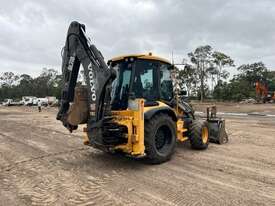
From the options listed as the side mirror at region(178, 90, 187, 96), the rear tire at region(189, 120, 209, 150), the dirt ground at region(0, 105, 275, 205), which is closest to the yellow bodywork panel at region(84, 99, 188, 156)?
the dirt ground at region(0, 105, 275, 205)

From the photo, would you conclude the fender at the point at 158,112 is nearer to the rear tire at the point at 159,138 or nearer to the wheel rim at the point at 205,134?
the rear tire at the point at 159,138

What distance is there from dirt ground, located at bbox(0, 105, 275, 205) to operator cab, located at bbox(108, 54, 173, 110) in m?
1.45

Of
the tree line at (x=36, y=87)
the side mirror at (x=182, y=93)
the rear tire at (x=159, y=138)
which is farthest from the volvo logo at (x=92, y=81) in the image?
the tree line at (x=36, y=87)

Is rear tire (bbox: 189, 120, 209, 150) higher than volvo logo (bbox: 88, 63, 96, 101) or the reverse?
the reverse

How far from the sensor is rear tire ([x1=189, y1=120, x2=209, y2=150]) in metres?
8.83

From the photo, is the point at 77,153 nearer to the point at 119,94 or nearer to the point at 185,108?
the point at 119,94

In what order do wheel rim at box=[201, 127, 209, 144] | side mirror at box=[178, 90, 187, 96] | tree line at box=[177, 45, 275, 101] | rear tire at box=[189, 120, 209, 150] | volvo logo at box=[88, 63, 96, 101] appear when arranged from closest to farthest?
1. volvo logo at box=[88, 63, 96, 101]
2. side mirror at box=[178, 90, 187, 96]
3. rear tire at box=[189, 120, 209, 150]
4. wheel rim at box=[201, 127, 209, 144]
5. tree line at box=[177, 45, 275, 101]

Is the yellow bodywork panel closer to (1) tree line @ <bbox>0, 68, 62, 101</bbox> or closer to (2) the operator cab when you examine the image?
(2) the operator cab

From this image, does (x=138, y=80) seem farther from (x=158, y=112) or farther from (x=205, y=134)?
(x=205, y=134)

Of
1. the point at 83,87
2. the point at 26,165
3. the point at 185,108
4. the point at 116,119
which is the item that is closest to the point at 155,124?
the point at 116,119

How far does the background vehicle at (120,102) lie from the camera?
6844 mm

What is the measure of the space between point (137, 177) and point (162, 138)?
1591 mm

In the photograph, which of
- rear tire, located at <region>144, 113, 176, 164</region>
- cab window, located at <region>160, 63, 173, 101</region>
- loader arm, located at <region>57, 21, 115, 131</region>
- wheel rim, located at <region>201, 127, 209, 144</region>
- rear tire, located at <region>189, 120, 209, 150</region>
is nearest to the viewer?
loader arm, located at <region>57, 21, 115, 131</region>

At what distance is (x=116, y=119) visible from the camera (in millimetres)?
7125
